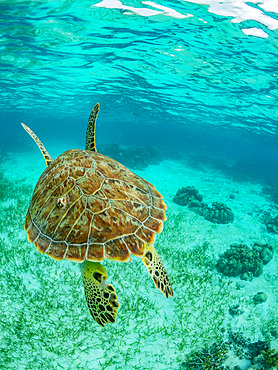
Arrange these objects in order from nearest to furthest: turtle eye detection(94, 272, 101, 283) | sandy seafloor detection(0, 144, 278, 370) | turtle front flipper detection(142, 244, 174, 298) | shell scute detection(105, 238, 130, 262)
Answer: shell scute detection(105, 238, 130, 262) < turtle eye detection(94, 272, 101, 283) < turtle front flipper detection(142, 244, 174, 298) < sandy seafloor detection(0, 144, 278, 370)

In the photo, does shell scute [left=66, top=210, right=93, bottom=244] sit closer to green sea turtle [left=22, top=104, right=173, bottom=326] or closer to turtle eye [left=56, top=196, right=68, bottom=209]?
green sea turtle [left=22, top=104, right=173, bottom=326]

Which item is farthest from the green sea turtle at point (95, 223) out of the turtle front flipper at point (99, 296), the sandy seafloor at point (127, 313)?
the sandy seafloor at point (127, 313)

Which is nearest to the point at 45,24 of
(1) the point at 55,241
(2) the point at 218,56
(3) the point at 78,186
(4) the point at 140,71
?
(4) the point at 140,71

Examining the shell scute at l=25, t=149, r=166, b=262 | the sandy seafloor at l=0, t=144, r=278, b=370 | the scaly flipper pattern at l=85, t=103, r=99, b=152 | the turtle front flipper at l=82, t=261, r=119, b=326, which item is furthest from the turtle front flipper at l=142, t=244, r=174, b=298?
the scaly flipper pattern at l=85, t=103, r=99, b=152

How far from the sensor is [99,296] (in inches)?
119

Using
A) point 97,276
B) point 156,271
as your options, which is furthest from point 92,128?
point 156,271

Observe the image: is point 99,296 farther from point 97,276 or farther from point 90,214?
point 90,214

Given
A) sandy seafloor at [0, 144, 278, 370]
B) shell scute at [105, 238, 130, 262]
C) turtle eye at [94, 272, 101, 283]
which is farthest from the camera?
sandy seafloor at [0, 144, 278, 370]

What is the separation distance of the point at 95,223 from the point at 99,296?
1.11 meters

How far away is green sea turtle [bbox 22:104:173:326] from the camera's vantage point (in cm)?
295

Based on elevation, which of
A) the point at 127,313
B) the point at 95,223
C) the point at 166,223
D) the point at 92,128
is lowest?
the point at 166,223

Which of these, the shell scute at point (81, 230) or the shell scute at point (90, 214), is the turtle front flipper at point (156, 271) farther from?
the shell scute at point (81, 230)

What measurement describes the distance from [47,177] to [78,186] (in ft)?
3.29

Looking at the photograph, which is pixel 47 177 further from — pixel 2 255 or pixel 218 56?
pixel 218 56
